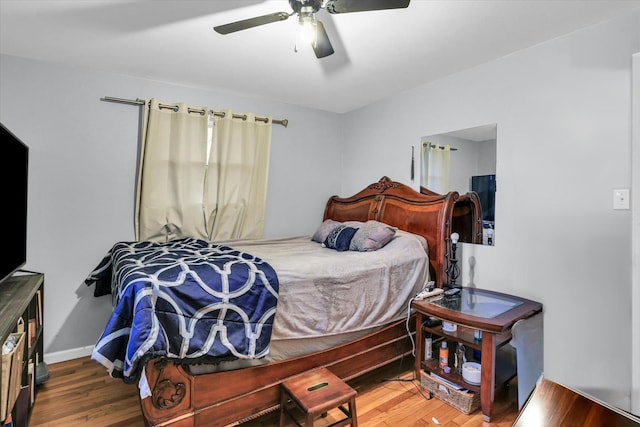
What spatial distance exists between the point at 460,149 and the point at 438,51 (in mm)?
792

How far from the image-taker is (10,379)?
1.37 metres

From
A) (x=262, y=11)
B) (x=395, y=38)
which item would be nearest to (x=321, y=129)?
(x=395, y=38)

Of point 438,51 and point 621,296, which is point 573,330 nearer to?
point 621,296

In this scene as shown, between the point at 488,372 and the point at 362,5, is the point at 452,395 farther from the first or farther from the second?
the point at 362,5

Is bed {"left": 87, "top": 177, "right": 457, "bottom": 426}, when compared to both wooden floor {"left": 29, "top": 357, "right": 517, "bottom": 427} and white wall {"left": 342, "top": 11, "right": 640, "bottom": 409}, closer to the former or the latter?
wooden floor {"left": 29, "top": 357, "right": 517, "bottom": 427}

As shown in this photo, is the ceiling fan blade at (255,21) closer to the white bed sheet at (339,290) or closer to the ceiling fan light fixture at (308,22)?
the ceiling fan light fixture at (308,22)

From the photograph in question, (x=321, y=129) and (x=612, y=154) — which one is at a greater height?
(x=321, y=129)

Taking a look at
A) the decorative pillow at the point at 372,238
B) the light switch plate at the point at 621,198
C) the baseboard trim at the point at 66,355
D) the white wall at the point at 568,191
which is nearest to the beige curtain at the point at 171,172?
the baseboard trim at the point at 66,355

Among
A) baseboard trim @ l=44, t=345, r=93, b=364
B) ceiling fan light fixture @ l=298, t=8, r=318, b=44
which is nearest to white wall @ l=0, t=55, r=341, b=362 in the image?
baseboard trim @ l=44, t=345, r=93, b=364

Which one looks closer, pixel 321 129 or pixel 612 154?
pixel 612 154

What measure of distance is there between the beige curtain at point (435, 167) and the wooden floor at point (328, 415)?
5.01 ft

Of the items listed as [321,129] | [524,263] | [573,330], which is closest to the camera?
[573,330]

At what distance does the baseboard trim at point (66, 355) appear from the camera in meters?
2.63

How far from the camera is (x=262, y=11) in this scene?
6.24ft
